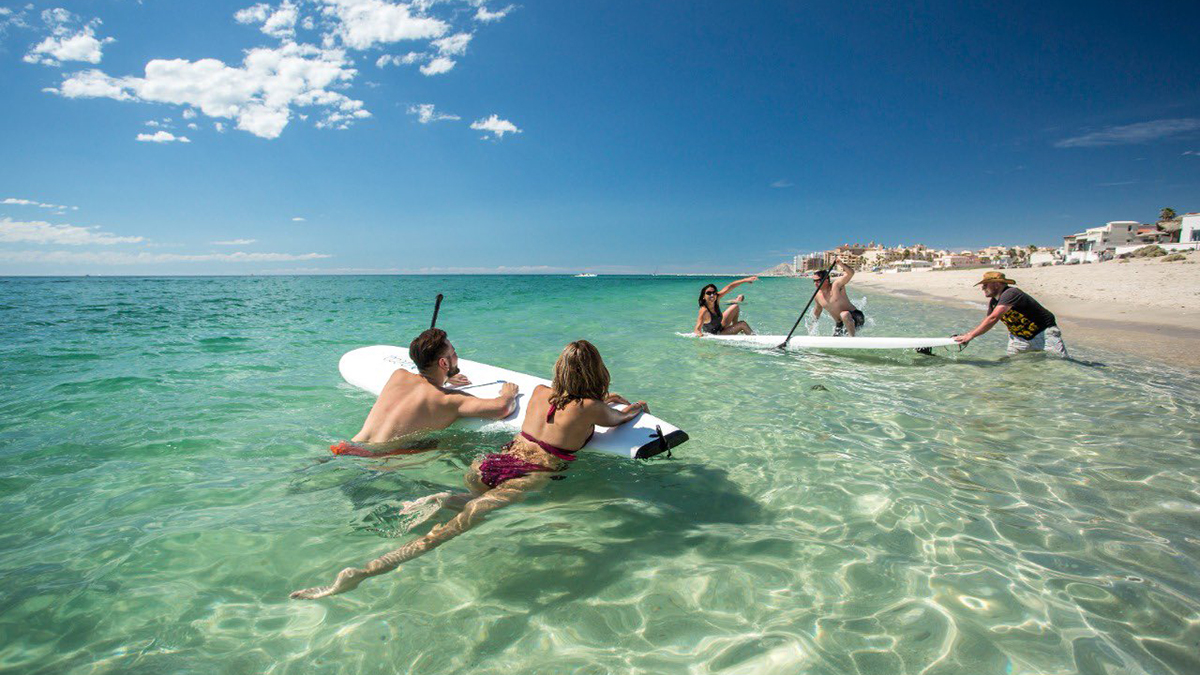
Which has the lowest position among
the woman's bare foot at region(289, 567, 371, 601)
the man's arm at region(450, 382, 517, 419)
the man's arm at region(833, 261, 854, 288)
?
the woman's bare foot at region(289, 567, 371, 601)

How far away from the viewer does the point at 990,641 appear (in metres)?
2.18

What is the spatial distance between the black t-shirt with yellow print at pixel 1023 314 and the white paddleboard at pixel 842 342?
896 mm

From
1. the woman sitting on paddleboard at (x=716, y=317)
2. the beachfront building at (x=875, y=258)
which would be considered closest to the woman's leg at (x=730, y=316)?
the woman sitting on paddleboard at (x=716, y=317)

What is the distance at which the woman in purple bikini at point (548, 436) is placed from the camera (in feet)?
10.8

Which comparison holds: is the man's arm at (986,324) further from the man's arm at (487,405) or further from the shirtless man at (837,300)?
the man's arm at (487,405)

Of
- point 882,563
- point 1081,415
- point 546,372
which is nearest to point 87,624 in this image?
point 882,563

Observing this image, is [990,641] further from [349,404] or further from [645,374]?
[349,404]

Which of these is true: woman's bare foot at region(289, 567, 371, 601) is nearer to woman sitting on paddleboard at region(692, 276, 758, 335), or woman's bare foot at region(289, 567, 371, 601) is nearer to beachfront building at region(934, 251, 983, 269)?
woman sitting on paddleboard at region(692, 276, 758, 335)

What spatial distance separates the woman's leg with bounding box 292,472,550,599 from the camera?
257cm

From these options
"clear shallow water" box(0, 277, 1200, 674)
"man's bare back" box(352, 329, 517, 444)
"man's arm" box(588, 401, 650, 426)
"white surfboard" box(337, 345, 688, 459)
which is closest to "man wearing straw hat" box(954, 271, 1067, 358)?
"clear shallow water" box(0, 277, 1200, 674)

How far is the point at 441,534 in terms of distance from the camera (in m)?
2.89

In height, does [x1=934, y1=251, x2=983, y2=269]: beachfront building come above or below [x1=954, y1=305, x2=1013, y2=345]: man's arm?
above

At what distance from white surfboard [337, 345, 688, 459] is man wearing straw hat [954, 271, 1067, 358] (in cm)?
626

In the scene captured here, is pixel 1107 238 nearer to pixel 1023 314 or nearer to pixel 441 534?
pixel 1023 314
